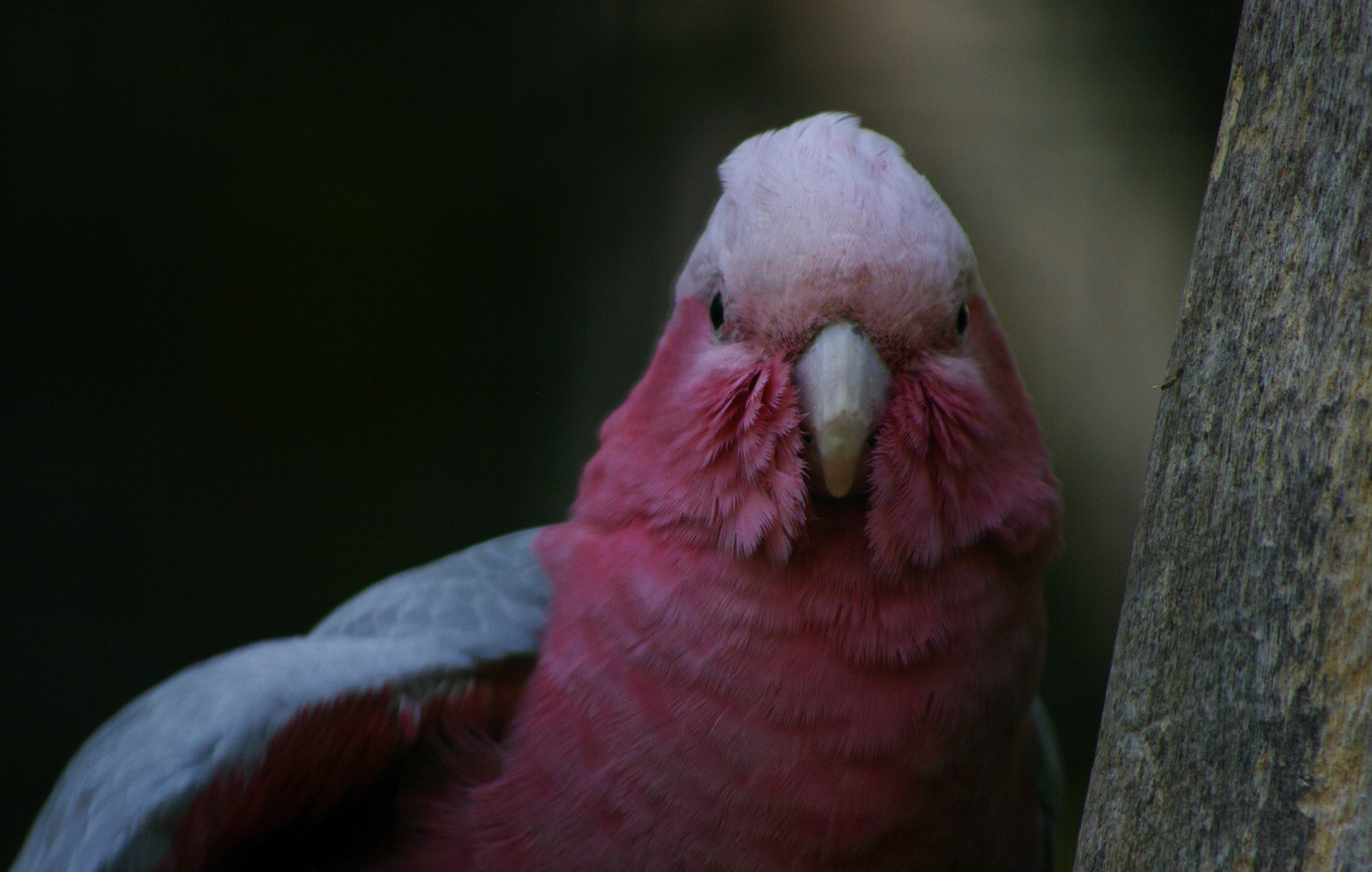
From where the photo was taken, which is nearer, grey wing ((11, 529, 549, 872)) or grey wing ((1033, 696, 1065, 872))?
grey wing ((11, 529, 549, 872))

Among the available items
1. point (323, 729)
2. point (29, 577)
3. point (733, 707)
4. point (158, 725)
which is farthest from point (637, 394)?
point (29, 577)

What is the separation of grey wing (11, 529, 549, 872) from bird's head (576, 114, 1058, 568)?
0.97 ft

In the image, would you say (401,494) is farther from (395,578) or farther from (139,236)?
(395,578)

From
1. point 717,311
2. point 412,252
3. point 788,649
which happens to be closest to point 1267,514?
point 788,649

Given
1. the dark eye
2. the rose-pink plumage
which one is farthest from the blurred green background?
the rose-pink plumage

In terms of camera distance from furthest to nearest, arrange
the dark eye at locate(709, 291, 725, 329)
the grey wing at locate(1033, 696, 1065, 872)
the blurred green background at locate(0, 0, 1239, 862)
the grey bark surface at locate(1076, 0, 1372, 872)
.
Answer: the blurred green background at locate(0, 0, 1239, 862)
the grey wing at locate(1033, 696, 1065, 872)
the dark eye at locate(709, 291, 725, 329)
the grey bark surface at locate(1076, 0, 1372, 872)

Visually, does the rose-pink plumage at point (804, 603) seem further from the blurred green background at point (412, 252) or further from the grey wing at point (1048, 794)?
the blurred green background at point (412, 252)

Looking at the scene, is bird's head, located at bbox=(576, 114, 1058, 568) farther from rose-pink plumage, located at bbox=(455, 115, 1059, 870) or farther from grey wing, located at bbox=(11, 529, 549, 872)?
grey wing, located at bbox=(11, 529, 549, 872)

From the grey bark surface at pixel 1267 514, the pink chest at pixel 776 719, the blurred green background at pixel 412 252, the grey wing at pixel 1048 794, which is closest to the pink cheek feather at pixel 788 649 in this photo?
the pink chest at pixel 776 719

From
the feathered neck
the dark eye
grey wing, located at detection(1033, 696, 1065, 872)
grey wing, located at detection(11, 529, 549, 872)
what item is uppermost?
the dark eye

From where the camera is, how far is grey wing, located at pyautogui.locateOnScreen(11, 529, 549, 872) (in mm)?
1477

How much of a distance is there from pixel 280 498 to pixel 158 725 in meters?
2.54

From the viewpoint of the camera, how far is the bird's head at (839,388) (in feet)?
4.72

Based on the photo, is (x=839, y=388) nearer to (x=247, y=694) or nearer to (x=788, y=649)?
(x=788, y=649)
